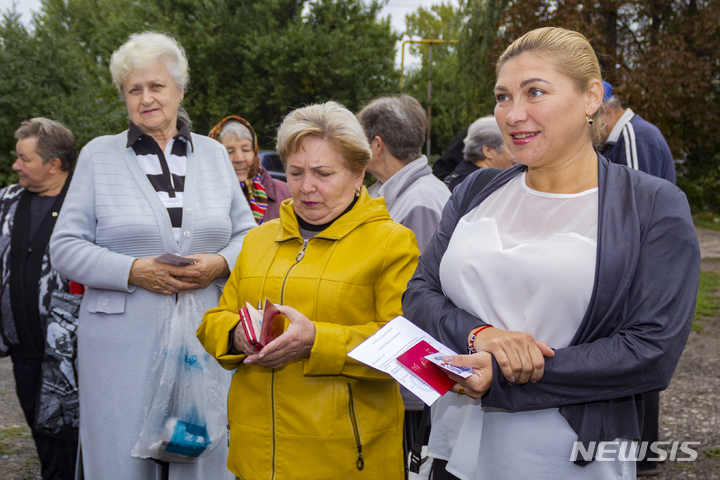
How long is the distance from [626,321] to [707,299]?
8575 millimetres

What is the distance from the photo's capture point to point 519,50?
1.88m

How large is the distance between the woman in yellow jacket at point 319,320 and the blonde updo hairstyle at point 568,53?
78cm

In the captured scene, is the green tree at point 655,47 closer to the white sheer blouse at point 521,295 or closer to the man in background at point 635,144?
the man in background at point 635,144

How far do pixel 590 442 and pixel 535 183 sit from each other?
745mm

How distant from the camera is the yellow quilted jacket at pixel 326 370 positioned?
85.7 inches

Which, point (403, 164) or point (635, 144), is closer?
point (403, 164)

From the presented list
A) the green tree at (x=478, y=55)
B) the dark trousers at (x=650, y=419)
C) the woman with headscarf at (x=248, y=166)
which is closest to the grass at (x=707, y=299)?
the dark trousers at (x=650, y=419)

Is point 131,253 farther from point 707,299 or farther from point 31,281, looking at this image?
point 707,299

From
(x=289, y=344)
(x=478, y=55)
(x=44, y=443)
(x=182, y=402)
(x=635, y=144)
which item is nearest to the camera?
(x=289, y=344)

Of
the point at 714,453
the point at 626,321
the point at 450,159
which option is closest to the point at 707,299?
the point at 450,159

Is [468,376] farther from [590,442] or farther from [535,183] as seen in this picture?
[535,183]

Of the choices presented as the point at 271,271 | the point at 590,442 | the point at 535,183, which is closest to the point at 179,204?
the point at 271,271

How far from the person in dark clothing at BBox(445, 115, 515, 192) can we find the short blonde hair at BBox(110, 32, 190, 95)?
215 cm

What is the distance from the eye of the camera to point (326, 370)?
2127mm
